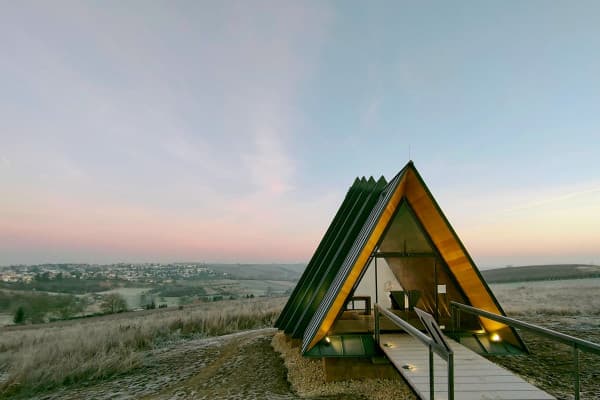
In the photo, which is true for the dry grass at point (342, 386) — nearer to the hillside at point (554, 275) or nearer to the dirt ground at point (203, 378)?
the dirt ground at point (203, 378)

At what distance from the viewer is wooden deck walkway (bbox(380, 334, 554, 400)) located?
3.83 m

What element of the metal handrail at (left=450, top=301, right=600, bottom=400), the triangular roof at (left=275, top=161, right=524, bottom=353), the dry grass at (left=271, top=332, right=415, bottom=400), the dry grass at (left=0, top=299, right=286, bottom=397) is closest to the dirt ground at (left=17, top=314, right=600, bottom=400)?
the dry grass at (left=271, top=332, right=415, bottom=400)

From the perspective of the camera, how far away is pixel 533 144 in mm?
17516

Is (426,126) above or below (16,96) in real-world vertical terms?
above

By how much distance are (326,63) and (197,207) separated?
20.7 metres

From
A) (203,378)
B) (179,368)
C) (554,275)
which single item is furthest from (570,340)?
(554,275)

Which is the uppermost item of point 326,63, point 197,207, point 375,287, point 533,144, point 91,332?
point 326,63

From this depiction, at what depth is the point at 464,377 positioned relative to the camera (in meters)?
4.47

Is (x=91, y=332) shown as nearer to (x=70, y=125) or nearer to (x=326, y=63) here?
(x=70, y=125)

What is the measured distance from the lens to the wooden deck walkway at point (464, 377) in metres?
3.83

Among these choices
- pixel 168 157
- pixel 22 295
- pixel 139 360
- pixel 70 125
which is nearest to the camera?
pixel 139 360

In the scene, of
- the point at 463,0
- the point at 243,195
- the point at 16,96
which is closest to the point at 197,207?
the point at 243,195

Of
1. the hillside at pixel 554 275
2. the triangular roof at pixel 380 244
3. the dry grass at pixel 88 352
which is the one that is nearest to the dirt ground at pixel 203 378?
the dry grass at pixel 88 352

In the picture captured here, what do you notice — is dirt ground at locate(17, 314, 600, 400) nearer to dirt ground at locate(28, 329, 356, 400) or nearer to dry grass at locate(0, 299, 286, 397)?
dirt ground at locate(28, 329, 356, 400)
